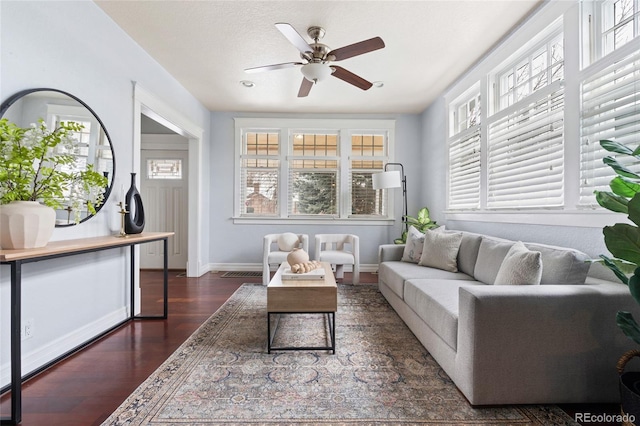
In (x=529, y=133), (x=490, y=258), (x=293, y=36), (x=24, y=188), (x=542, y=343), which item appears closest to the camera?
(x=542, y=343)

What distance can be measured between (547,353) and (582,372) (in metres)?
0.21

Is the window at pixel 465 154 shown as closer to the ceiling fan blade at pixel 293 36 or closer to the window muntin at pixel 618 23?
the window muntin at pixel 618 23

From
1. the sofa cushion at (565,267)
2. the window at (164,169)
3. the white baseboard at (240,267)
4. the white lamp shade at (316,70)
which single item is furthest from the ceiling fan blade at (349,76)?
the window at (164,169)

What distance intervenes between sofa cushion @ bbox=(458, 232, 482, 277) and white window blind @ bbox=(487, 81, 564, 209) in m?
0.45

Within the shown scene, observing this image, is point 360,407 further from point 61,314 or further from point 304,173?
point 304,173

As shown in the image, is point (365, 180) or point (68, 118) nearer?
point (68, 118)

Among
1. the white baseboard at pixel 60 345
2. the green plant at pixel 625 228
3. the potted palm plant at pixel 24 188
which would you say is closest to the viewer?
the green plant at pixel 625 228

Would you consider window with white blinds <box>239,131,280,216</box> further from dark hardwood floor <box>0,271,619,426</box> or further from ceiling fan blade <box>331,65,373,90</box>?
ceiling fan blade <box>331,65,373,90</box>

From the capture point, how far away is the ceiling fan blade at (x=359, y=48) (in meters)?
2.29

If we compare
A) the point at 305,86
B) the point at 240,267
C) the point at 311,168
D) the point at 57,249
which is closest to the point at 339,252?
the point at 311,168

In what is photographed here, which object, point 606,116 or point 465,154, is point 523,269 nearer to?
point 606,116

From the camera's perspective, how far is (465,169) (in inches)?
151

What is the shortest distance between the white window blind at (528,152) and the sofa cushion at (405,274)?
88 centimetres

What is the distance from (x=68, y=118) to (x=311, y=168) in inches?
141
